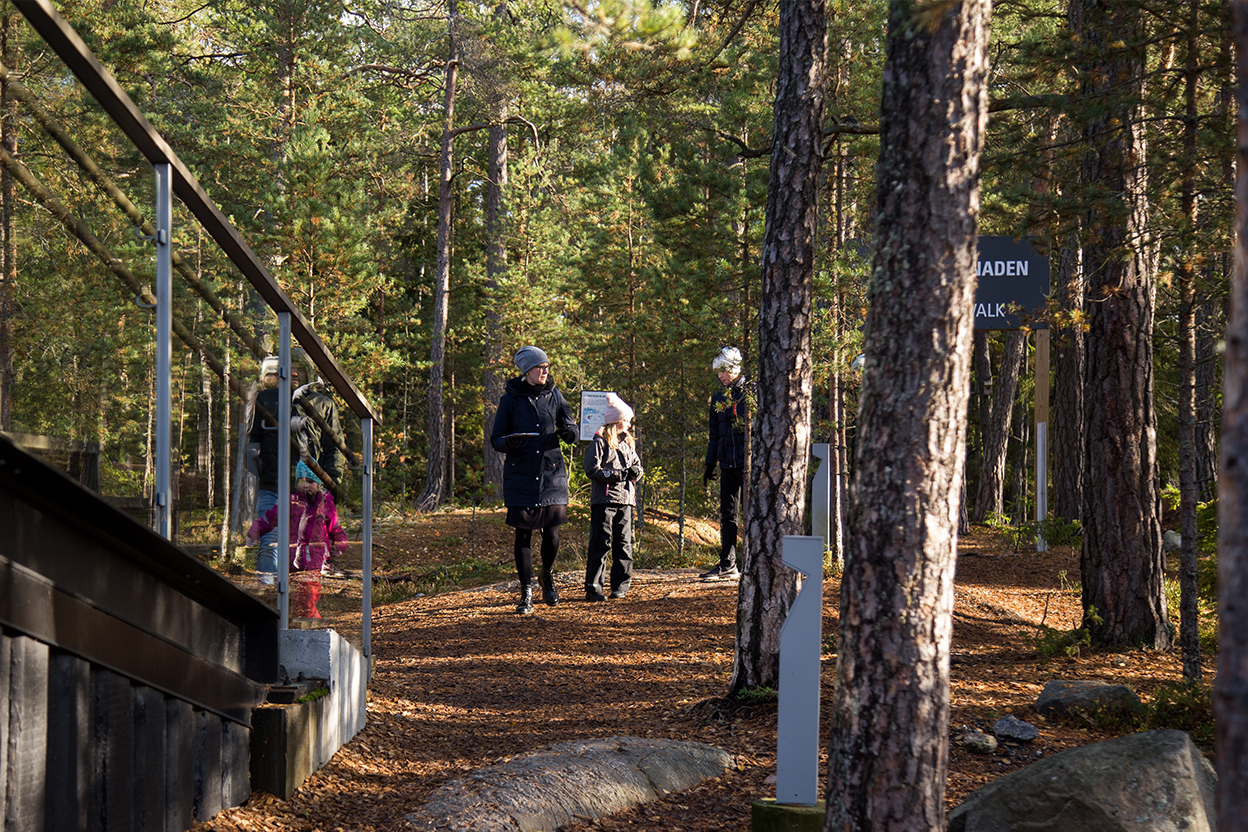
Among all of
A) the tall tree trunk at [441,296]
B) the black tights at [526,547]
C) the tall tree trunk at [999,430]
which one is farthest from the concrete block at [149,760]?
the tall tree trunk at [999,430]

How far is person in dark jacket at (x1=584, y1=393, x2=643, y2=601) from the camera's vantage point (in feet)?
31.0

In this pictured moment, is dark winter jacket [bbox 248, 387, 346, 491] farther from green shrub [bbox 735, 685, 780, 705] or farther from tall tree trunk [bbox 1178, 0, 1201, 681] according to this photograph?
tall tree trunk [bbox 1178, 0, 1201, 681]

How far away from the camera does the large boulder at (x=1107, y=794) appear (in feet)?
12.0

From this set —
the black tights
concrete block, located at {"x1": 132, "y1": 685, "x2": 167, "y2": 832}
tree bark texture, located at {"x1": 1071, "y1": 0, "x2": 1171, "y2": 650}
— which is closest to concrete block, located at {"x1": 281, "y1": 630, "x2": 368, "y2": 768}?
concrete block, located at {"x1": 132, "y1": 685, "x2": 167, "y2": 832}

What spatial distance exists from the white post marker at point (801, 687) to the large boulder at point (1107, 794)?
25.6 inches

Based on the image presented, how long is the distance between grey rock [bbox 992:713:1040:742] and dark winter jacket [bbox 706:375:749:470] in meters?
4.55

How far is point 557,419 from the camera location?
28.9ft

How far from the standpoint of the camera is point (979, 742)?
202 inches

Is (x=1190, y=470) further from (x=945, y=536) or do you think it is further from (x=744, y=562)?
(x=945, y=536)

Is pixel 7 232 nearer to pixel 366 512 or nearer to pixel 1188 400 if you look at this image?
pixel 366 512

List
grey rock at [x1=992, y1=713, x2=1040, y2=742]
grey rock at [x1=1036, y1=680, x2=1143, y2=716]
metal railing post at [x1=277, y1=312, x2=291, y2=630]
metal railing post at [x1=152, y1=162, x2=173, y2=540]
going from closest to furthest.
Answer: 1. metal railing post at [x1=152, y1=162, x2=173, y2=540]
2. metal railing post at [x1=277, y1=312, x2=291, y2=630]
3. grey rock at [x1=992, y1=713, x2=1040, y2=742]
4. grey rock at [x1=1036, y1=680, x2=1143, y2=716]

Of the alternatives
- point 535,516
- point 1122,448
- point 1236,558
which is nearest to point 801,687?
point 1236,558

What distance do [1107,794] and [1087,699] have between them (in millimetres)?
2056

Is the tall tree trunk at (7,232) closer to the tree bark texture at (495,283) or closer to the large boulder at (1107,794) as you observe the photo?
the large boulder at (1107,794)
